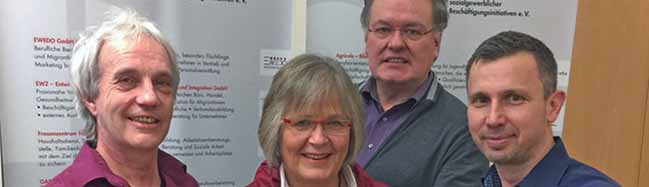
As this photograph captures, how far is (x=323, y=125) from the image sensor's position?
1559mm

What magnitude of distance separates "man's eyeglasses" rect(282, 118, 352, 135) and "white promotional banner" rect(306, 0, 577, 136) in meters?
0.86

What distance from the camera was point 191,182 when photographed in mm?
1696

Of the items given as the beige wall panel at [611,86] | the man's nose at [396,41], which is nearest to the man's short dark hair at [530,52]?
the man's nose at [396,41]

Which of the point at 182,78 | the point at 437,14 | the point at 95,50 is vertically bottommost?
the point at 182,78

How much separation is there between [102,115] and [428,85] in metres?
1.13

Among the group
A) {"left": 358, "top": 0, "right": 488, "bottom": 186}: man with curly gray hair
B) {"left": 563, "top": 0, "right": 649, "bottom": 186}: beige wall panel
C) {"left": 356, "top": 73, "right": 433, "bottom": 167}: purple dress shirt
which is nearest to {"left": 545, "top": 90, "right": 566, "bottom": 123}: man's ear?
{"left": 358, "top": 0, "right": 488, "bottom": 186}: man with curly gray hair

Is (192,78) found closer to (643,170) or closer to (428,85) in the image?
(428,85)

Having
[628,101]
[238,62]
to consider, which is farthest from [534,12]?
[238,62]

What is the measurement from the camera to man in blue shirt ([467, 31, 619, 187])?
1530mm

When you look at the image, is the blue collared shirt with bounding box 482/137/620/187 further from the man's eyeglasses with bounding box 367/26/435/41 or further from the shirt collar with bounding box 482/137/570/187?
the man's eyeglasses with bounding box 367/26/435/41

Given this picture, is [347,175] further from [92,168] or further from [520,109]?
[92,168]

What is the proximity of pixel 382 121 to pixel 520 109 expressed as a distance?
581mm

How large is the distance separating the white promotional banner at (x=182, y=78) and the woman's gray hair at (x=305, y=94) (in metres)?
0.81

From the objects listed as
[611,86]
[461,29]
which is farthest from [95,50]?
[611,86]
